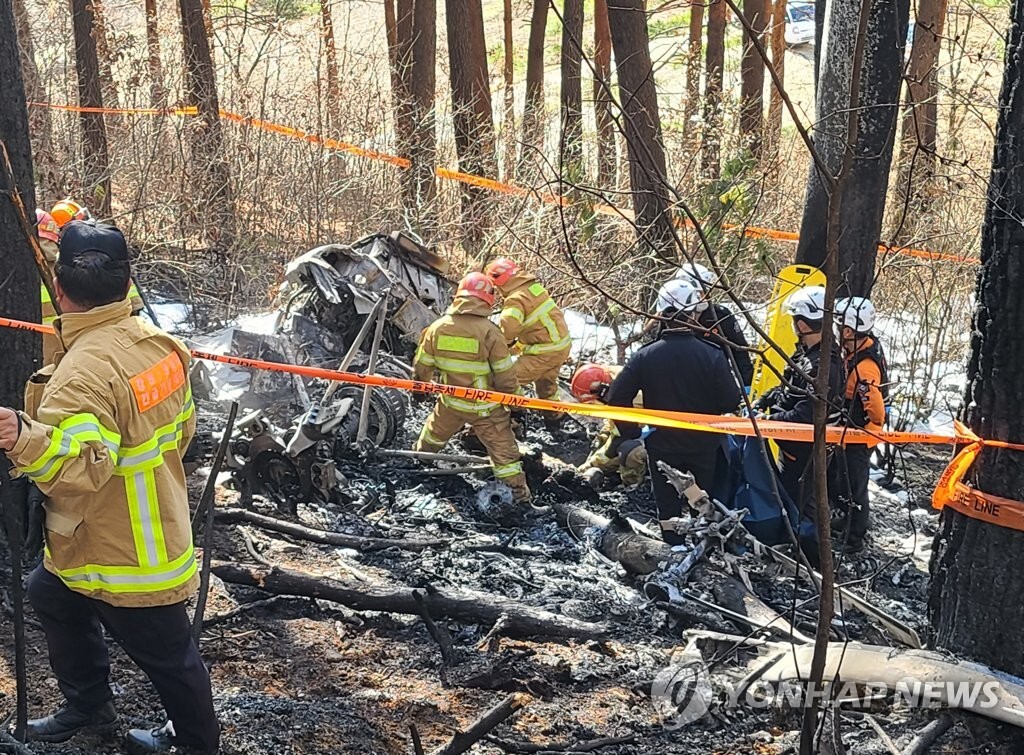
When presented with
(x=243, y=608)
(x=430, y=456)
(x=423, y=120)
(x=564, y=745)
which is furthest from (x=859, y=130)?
(x=423, y=120)

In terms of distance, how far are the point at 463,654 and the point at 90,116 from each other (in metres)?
9.71

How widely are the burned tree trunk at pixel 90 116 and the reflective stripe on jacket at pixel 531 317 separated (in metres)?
5.13

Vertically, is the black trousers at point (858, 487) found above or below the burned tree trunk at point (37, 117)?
below

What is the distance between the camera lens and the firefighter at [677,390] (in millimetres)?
6219

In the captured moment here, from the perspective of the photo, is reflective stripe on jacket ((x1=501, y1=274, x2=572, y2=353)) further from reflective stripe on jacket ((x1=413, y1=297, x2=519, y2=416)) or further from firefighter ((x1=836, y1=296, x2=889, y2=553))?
firefighter ((x1=836, y1=296, x2=889, y2=553))

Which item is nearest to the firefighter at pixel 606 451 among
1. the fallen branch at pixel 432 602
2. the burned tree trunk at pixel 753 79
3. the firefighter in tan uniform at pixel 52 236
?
the fallen branch at pixel 432 602

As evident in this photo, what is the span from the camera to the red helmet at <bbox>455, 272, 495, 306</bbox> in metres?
7.05

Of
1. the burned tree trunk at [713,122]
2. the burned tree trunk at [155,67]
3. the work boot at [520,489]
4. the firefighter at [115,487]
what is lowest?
the work boot at [520,489]

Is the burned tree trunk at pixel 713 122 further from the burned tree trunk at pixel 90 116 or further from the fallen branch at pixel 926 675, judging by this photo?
the fallen branch at pixel 926 675

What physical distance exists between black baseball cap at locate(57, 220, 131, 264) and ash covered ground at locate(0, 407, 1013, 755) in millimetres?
1596

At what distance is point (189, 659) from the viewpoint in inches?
134

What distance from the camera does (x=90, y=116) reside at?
12031 millimetres

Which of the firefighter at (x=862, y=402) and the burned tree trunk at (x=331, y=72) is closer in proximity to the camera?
the firefighter at (x=862, y=402)

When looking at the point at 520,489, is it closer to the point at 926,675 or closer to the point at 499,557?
the point at 499,557
